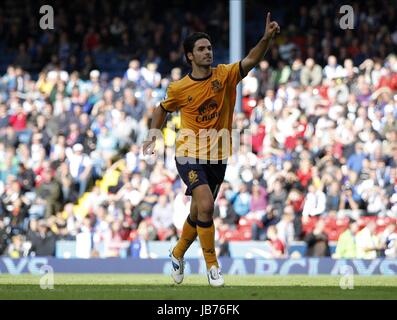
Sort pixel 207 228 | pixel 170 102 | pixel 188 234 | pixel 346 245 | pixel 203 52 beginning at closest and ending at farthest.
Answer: pixel 203 52 → pixel 207 228 → pixel 170 102 → pixel 188 234 → pixel 346 245

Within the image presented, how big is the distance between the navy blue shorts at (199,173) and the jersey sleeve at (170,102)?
0.54 m

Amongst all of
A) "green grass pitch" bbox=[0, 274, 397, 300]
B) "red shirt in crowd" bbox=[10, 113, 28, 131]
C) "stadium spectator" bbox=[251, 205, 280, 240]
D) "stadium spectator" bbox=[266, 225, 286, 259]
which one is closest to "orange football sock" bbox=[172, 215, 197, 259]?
"green grass pitch" bbox=[0, 274, 397, 300]

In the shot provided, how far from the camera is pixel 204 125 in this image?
41.9 ft

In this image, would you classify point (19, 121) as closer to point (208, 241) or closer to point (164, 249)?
point (164, 249)

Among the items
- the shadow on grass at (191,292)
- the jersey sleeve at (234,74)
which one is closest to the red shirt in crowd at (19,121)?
the shadow on grass at (191,292)

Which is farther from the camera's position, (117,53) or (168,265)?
(117,53)

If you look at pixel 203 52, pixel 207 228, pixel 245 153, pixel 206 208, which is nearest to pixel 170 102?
pixel 203 52

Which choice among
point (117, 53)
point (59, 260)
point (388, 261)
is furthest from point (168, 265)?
point (117, 53)

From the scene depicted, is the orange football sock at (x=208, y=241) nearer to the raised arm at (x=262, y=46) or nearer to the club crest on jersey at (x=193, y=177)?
the club crest on jersey at (x=193, y=177)

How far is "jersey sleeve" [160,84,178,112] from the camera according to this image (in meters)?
12.9

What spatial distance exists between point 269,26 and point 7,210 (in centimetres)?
1219

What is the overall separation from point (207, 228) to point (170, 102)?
141 cm

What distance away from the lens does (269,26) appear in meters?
12.1
